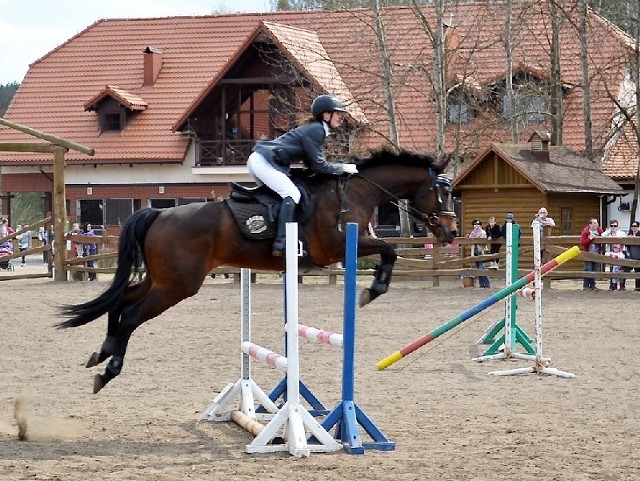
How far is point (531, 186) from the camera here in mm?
29266

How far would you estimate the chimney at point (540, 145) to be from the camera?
2997cm

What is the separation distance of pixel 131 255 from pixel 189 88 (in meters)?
34.5

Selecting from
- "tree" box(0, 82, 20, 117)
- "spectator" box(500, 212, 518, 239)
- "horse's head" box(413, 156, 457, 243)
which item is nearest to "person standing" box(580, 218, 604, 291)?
"spectator" box(500, 212, 518, 239)

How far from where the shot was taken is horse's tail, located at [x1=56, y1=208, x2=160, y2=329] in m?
8.36

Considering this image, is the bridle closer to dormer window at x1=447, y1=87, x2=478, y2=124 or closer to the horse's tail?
the horse's tail

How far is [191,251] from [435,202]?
7.36 ft

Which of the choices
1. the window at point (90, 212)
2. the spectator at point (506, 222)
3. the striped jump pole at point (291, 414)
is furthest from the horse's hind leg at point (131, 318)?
the window at point (90, 212)

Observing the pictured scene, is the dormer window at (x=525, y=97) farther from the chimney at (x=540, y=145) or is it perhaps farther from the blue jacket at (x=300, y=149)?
the blue jacket at (x=300, y=149)

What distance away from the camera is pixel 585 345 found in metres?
13.4

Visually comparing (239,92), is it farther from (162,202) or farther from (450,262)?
(450,262)

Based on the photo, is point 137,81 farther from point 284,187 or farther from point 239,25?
point 284,187

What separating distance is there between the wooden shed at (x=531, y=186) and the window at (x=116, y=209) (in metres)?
14.4

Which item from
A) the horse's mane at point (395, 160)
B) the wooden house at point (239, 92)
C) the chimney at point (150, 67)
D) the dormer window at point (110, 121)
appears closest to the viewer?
the horse's mane at point (395, 160)

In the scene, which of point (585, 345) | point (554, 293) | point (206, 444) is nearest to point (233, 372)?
point (206, 444)
